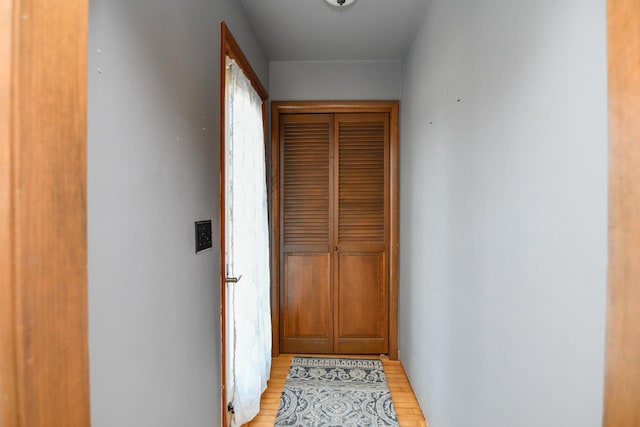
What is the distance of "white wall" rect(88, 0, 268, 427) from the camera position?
78 centimetres

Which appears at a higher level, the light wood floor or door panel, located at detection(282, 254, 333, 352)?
door panel, located at detection(282, 254, 333, 352)

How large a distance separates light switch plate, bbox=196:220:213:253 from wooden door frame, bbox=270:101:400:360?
56.7 inches

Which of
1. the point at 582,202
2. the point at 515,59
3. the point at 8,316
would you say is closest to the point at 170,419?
the point at 8,316

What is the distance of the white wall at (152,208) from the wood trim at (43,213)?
0.34 m

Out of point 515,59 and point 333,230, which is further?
point 333,230

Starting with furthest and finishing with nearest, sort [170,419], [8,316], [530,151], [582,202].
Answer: [170,419], [530,151], [582,202], [8,316]

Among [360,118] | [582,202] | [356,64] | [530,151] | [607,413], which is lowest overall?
[607,413]

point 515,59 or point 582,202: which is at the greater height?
point 515,59

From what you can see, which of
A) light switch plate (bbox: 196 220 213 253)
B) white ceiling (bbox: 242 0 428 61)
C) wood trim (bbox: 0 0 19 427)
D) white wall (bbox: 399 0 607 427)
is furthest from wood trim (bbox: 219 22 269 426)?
wood trim (bbox: 0 0 19 427)

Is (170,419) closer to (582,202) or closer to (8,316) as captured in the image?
(8,316)

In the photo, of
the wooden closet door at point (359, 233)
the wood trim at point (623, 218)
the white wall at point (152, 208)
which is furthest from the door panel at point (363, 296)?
the wood trim at point (623, 218)

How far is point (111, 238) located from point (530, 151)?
1151 millimetres

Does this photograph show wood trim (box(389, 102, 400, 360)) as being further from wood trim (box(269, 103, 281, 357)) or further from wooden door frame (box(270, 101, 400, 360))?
wood trim (box(269, 103, 281, 357))

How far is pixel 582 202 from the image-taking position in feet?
2.43
